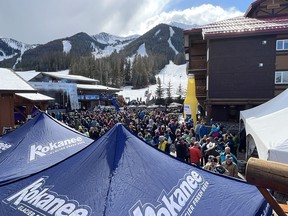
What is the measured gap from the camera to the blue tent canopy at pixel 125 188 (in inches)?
103

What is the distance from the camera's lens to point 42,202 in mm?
2750

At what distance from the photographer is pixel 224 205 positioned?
289cm

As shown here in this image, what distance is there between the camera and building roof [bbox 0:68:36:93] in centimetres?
1095

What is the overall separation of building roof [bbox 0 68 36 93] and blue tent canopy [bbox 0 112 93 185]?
6.10m

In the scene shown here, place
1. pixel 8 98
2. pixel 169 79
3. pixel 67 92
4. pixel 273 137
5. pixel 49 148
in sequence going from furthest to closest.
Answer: pixel 169 79 < pixel 67 92 < pixel 8 98 < pixel 273 137 < pixel 49 148

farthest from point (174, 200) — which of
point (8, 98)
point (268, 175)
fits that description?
point (8, 98)

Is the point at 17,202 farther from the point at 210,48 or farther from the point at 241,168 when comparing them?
the point at 210,48

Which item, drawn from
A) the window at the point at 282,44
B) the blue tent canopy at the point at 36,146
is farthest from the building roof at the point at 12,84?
the window at the point at 282,44

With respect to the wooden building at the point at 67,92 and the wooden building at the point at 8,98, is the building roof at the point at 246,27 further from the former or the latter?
the wooden building at the point at 67,92

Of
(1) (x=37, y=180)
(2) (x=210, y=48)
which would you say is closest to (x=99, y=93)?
(2) (x=210, y=48)

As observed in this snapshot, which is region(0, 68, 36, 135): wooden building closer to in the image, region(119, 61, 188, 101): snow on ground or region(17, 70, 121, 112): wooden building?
region(17, 70, 121, 112): wooden building

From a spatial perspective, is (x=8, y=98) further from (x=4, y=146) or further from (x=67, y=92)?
(x=67, y=92)

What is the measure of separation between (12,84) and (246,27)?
17.0 m

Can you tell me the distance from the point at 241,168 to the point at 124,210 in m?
7.58
